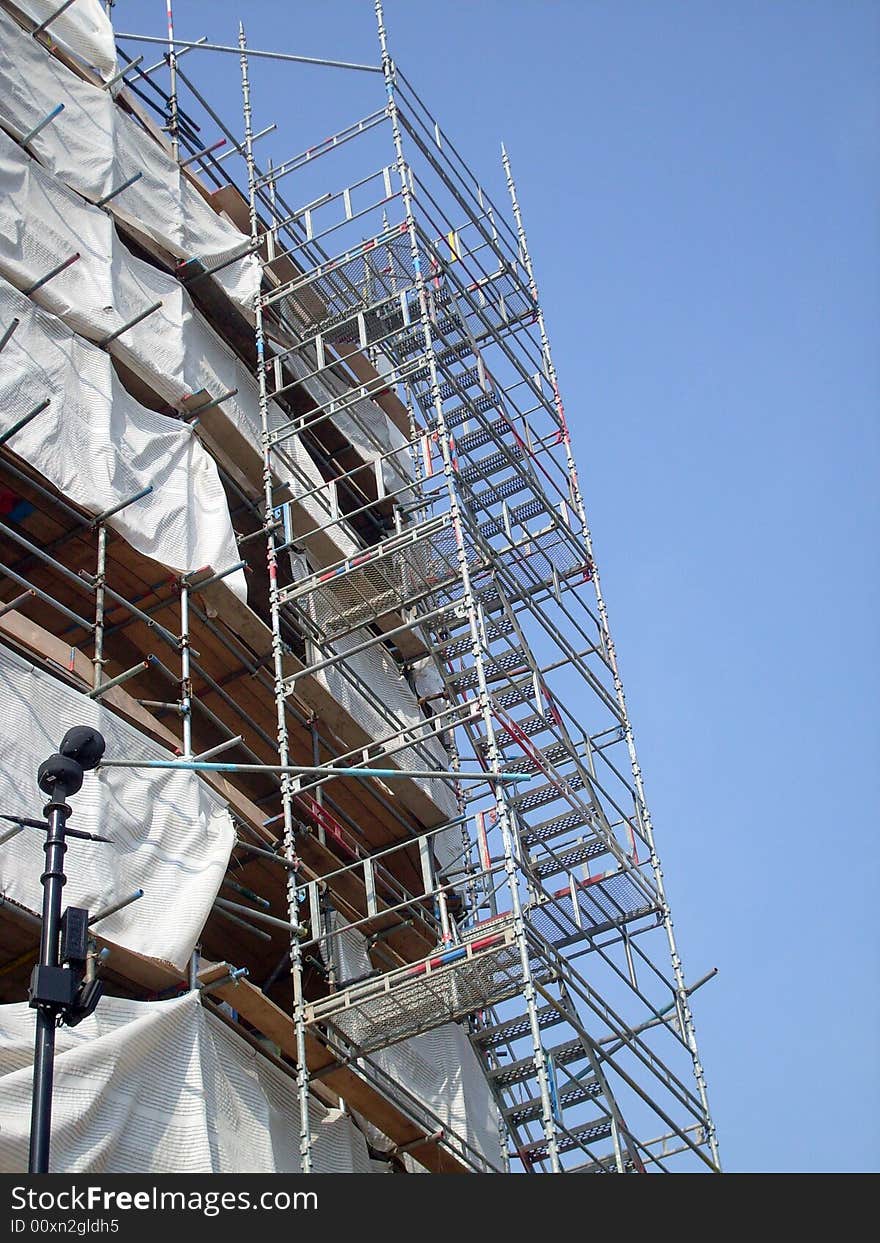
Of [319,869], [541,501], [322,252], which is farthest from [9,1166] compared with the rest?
[322,252]

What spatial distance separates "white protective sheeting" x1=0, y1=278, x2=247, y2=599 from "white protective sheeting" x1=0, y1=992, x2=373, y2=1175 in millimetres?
5218

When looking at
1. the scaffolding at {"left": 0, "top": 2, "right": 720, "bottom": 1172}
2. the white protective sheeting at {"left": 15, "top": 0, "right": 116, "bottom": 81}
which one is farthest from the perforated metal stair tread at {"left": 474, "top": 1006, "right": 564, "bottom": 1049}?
the white protective sheeting at {"left": 15, "top": 0, "right": 116, "bottom": 81}

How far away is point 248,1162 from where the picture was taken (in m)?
13.1

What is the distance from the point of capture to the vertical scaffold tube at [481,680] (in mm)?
13516

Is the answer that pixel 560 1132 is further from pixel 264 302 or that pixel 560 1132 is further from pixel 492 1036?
pixel 264 302

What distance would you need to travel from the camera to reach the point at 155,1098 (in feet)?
40.8

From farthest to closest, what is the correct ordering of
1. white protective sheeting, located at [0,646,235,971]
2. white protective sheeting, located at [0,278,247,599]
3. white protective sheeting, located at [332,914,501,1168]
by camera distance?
white protective sheeting, located at [0,278,247,599], white protective sheeting, located at [332,914,501,1168], white protective sheeting, located at [0,646,235,971]

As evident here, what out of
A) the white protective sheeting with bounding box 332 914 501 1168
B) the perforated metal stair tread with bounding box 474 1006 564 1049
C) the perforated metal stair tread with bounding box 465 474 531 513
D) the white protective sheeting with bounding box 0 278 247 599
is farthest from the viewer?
the perforated metal stair tread with bounding box 465 474 531 513

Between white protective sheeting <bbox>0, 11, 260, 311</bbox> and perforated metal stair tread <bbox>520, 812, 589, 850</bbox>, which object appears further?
perforated metal stair tread <bbox>520, 812, 589, 850</bbox>

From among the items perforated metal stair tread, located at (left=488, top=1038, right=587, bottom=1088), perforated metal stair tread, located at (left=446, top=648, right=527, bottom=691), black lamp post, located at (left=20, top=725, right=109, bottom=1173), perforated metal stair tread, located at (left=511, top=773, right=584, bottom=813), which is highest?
perforated metal stair tread, located at (left=446, top=648, right=527, bottom=691)

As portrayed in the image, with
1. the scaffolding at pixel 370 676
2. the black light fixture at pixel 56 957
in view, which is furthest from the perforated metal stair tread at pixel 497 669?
the black light fixture at pixel 56 957

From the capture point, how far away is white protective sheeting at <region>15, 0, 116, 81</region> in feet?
65.4

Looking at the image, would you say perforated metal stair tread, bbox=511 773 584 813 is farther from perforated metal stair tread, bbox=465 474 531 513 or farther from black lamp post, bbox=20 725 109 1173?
black lamp post, bbox=20 725 109 1173
